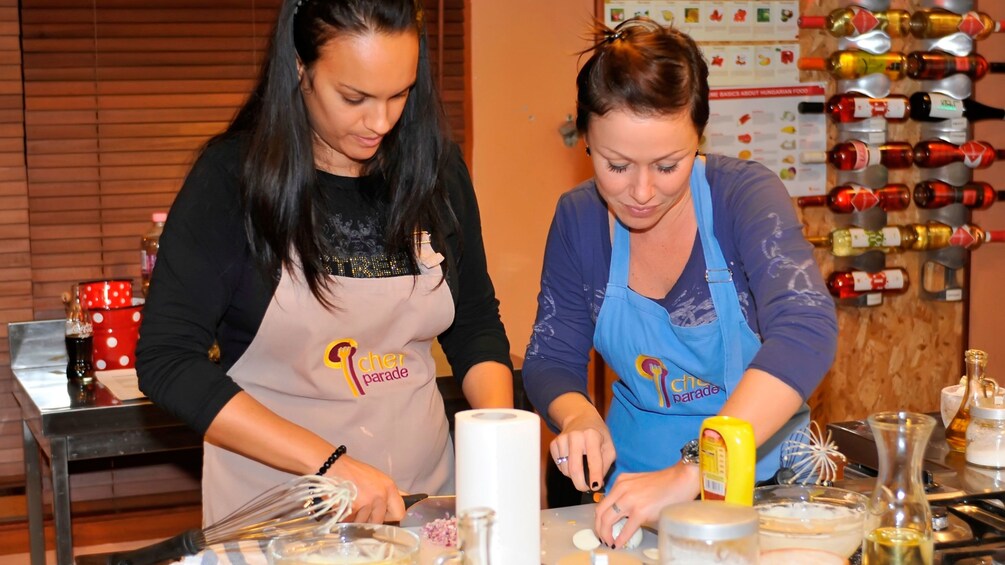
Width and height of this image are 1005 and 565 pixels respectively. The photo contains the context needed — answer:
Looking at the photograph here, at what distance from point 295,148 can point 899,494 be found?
93 centimetres

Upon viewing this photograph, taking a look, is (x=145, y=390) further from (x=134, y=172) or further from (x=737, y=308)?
(x=134, y=172)

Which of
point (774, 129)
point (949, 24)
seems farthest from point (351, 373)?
point (949, 24)

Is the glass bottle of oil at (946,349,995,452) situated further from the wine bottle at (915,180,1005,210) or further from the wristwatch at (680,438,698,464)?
the wine bottle at (915,180,1005,210)

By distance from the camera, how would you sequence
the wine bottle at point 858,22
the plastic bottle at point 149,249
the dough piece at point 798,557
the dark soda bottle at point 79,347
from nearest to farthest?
the dough piece at point 798,557 → the dark soda bottle at point 79,347 → the plastic bottle at point 149,249 → the wine bottle at point 858,22

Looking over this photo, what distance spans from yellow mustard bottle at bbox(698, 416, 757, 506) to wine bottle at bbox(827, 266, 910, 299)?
2.77 m

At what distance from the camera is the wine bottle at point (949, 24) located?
3.75 m

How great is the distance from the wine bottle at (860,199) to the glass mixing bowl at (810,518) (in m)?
2.59

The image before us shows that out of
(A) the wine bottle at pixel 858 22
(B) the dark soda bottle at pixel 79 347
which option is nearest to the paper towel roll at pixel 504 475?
(B) the dark soda bottle at pixel 79 347

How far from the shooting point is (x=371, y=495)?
53.4 inches

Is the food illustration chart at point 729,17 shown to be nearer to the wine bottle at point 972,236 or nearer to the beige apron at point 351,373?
the wine bottle at point 972,236

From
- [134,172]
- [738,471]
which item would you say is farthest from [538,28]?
[738,471]

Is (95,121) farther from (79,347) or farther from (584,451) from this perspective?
(584,451)

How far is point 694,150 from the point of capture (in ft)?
5.11

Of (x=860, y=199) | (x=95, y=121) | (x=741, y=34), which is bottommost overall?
(x=860, y=199)
